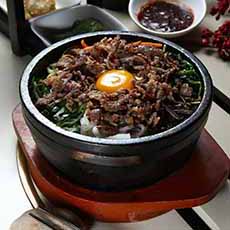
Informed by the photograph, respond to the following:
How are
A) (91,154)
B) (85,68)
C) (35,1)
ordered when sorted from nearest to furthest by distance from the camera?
(91,154), (85,68), (35,1)

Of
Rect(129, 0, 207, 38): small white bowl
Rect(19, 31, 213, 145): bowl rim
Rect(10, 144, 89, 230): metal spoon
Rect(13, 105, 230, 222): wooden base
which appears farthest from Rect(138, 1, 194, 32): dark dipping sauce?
Rect(10, 144, 89, 230): metal spoon

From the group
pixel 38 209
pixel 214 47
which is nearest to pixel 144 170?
pixel 38 209

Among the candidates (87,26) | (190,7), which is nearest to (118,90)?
(87,26)

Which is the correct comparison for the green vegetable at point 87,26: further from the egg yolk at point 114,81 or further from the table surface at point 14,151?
the egg yolk at point 114,81

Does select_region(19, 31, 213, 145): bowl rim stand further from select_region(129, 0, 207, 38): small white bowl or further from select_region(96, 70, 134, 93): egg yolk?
select_region(129, 0, 207, 38): small white bowl

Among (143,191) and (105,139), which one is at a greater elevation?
(105,139)

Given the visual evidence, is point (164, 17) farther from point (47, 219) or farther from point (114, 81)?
point (47, 219)

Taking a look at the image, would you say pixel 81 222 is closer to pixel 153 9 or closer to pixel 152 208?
pixel 152 208
